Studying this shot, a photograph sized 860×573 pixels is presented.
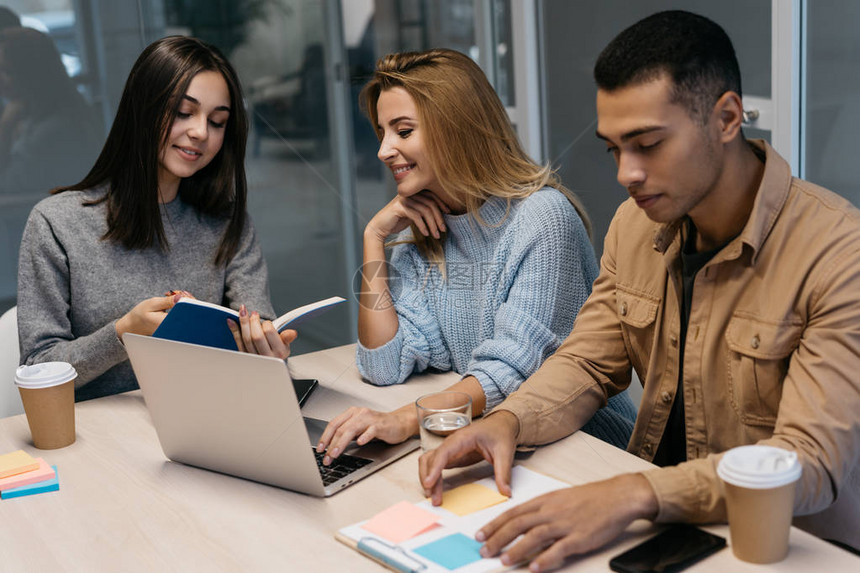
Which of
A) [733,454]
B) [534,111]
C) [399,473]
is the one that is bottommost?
[399,473]

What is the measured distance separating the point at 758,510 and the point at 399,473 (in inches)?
20.5

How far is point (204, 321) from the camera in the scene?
1.49 m

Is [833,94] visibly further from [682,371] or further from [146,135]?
[146,135]

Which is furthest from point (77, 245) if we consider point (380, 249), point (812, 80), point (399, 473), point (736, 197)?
point (812, 80)

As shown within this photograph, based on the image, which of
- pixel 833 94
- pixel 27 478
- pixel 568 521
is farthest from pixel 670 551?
pixel 833 94

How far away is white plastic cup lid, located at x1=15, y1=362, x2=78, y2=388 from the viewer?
4.74 feet

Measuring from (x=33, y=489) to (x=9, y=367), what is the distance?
2.28ft

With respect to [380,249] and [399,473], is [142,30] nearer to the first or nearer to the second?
[380,249]

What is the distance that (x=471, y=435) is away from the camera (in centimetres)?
124

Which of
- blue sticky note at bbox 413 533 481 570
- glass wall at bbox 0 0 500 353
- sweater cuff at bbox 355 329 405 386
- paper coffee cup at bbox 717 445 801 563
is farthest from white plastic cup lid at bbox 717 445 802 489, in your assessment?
glass wall at bbox 0 0 500 353

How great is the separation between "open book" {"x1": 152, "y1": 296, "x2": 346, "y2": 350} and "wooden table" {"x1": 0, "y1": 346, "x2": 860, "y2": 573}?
19cm

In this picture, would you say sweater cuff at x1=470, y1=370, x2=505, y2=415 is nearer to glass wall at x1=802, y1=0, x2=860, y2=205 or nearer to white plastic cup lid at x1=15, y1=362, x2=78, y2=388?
white plastic cup lid at x1=15, y1=362, x2=78, y2=388

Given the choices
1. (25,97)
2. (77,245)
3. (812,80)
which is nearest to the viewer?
(77,245)

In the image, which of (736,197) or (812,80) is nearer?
(736,197)
